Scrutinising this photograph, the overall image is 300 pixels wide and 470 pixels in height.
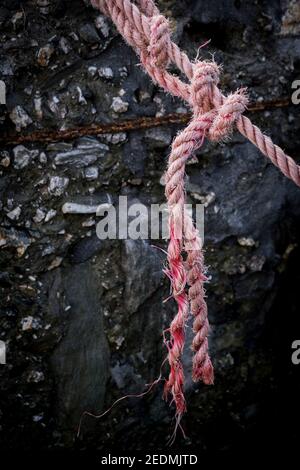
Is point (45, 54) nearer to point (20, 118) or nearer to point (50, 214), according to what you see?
point (20, 118)

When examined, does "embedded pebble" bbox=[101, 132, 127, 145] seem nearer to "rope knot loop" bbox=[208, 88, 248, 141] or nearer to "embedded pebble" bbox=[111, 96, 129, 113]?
"embedded pebble" bbox=[111, 96, 129, 113]

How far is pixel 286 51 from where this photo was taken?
1.21m

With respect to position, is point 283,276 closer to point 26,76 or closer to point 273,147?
point 273,147

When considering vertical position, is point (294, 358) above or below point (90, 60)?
below

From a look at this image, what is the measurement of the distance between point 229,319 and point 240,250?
0.63 feet

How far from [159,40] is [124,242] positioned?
A: 514 millimetres

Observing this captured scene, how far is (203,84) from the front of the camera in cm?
75

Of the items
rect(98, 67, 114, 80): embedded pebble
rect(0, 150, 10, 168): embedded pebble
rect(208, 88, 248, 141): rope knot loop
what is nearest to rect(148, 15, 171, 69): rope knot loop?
rect(208, 88, 248, 141): rope knot loop

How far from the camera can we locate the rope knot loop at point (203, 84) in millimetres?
746

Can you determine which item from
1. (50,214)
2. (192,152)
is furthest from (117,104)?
(192,152)

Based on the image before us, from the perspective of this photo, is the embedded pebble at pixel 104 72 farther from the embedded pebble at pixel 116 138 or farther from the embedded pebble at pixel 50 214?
the embedded pebble at pixel 50 214
